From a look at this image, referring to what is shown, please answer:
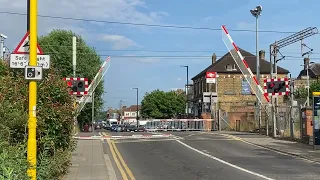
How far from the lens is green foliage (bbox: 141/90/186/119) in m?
95.9

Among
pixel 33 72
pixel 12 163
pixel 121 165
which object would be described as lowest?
pixel 121 165

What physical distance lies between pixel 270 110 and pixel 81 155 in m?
14.6

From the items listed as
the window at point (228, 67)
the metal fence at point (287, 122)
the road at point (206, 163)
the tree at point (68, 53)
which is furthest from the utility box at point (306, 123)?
the window at point (228, 67)

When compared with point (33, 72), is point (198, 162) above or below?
below

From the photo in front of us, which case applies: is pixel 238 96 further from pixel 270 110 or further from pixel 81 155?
pixel 81 155

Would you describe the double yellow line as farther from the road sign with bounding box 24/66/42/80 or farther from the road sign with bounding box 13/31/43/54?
the road sign with bounding box 13/31/43/54

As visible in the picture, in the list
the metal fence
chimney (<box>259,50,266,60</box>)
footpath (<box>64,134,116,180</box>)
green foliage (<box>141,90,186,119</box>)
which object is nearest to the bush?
footpath (<box>64,134,116,180</box>)

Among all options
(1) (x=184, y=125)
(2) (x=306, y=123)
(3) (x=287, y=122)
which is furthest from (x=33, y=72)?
(1) (x=184, y=125)

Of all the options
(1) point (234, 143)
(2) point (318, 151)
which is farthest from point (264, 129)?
(2) point (318, 151)

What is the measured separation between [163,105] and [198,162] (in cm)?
8202

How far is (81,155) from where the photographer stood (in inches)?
648

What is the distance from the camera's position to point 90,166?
44.0 feet

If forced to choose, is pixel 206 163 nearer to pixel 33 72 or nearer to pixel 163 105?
pixel 33 72

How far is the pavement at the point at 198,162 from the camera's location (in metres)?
12.0
